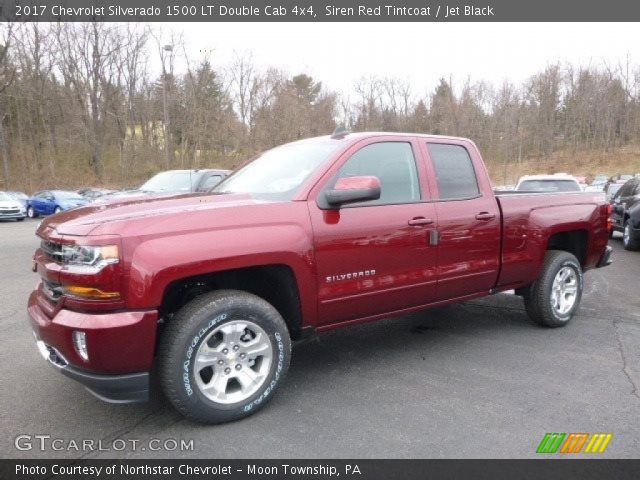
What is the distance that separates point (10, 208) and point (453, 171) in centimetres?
2349

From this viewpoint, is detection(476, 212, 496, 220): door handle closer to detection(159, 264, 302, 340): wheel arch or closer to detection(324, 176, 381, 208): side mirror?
detection(324, 176, 381, 208): side mirror

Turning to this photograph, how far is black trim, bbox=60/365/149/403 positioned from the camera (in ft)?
8.87

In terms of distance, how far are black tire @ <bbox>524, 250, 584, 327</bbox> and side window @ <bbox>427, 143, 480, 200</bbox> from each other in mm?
1246

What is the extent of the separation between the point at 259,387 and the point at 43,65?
46985 mm

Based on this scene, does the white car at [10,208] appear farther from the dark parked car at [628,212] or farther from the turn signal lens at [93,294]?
the dark parked car at [628,212]

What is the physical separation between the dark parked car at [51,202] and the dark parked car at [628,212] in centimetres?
2310

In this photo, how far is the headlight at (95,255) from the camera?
2.63 metres

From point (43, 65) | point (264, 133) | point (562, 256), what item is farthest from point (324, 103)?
point (562, 256)

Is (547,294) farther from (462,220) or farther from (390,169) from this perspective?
(390,169)

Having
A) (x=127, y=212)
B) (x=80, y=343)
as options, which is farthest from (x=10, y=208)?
(x=80, y=343)

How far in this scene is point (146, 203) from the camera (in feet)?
10.8

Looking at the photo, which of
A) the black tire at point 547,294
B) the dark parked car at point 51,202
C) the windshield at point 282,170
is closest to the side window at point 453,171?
the windshield at point 282,170

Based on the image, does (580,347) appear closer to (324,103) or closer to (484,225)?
(484,225)
